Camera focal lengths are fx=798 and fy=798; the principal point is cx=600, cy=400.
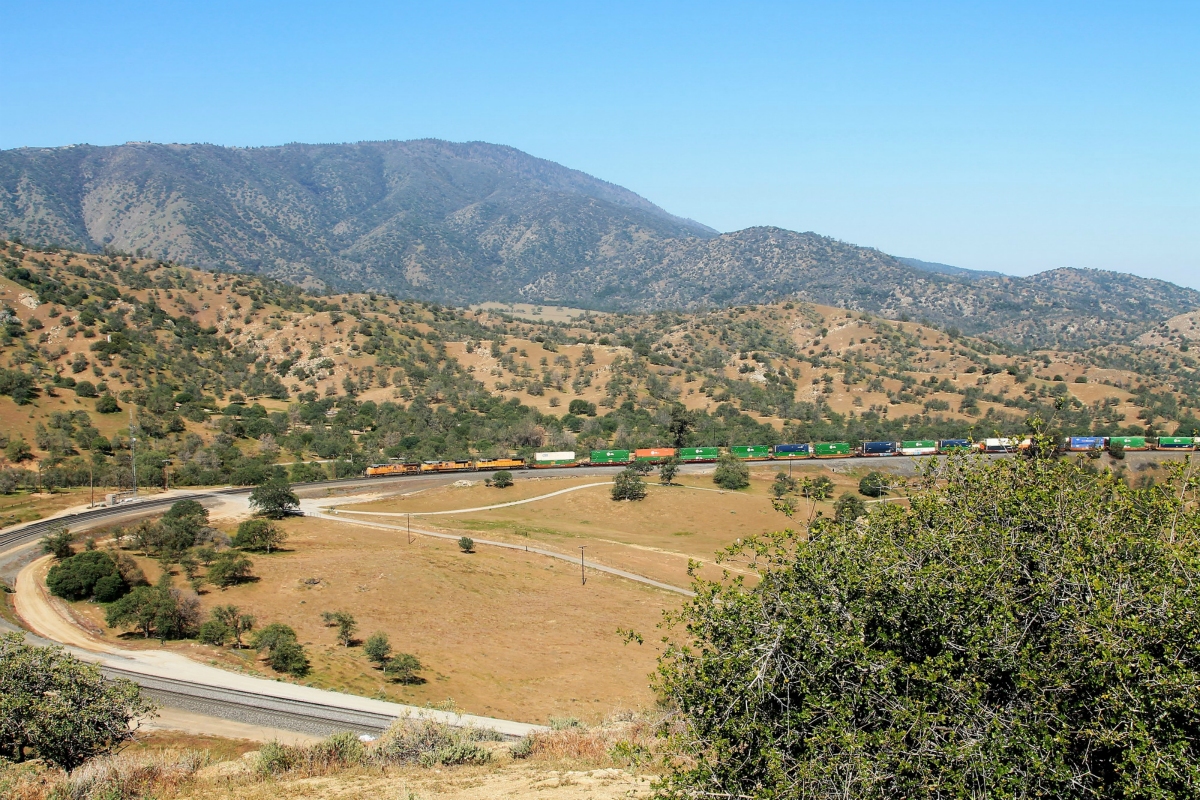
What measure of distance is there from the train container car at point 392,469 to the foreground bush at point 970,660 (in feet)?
267

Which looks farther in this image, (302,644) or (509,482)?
(509,482)

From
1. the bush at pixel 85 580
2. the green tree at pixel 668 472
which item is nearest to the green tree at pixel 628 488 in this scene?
the green tree at pixel 668 472

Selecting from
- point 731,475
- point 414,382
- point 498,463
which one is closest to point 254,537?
point 498,463

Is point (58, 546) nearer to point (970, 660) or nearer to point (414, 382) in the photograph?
point (970, 660)

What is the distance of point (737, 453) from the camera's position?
10212 centimetres

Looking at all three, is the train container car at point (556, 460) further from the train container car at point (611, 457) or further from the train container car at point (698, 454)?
the train container car at point (698, 454)

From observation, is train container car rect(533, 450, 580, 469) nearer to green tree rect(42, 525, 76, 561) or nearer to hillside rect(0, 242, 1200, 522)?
hillside rect(0, 242, 1200, 522)

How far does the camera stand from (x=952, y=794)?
43.8ft

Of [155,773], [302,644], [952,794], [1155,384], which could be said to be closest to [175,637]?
[302,644]

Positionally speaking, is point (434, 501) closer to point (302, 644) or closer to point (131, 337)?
point (302, 644)

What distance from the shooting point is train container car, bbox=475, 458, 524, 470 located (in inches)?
3813

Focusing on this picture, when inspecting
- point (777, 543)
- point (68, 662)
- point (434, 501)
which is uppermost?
point (777, 543)

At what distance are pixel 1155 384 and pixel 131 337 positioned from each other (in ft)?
548

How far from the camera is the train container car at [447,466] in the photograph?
9544cm
